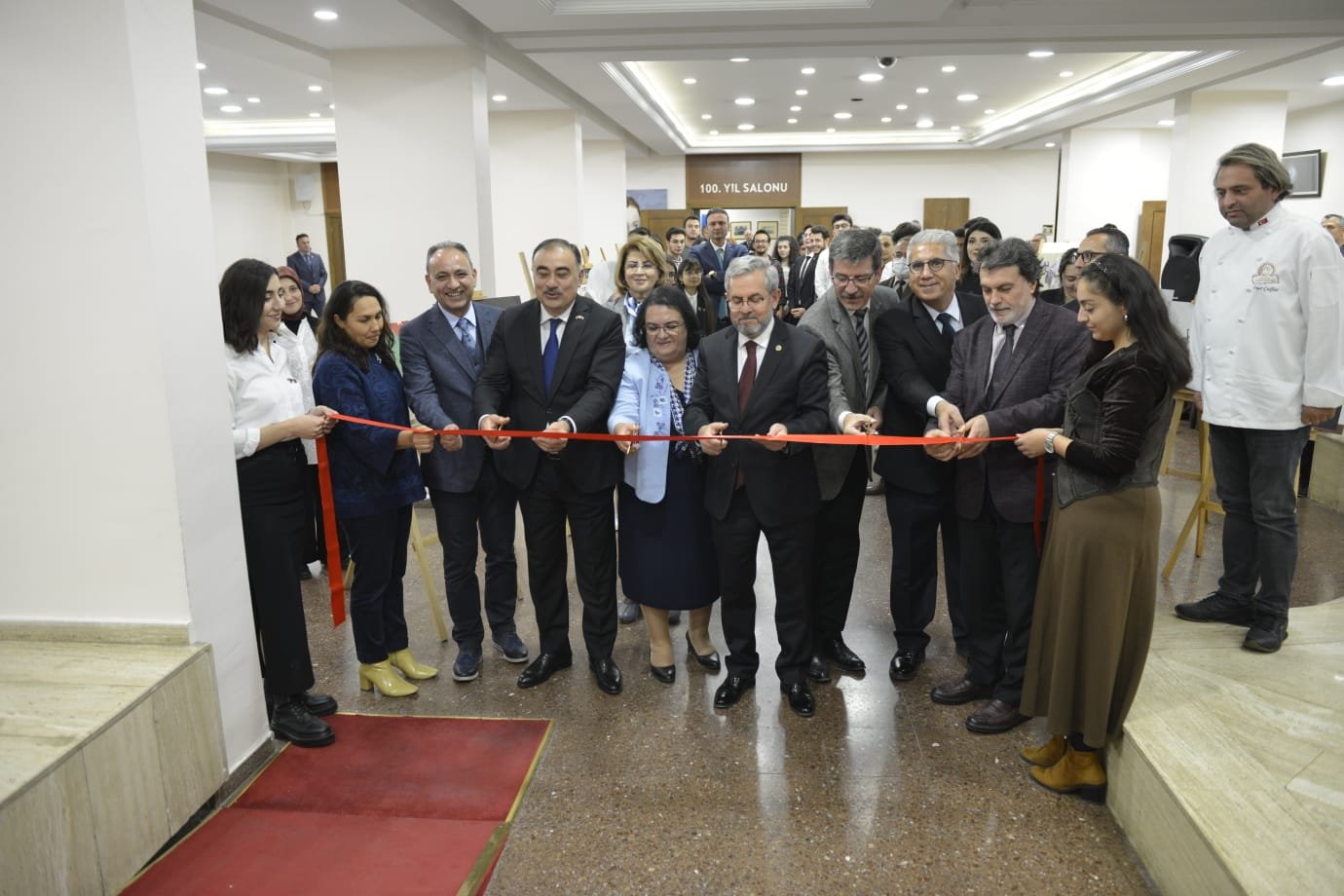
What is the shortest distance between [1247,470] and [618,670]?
2.81 metres

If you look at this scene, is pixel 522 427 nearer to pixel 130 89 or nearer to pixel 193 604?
pixel 193 604

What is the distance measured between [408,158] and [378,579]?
450cm

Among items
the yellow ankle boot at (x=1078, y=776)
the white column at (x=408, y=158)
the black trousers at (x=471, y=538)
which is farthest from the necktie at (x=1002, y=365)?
the white column at (x=408, y=158)

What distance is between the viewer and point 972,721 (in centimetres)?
327

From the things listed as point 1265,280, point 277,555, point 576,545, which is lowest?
point 576,545

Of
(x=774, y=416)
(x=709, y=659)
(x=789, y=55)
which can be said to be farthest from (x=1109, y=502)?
(x=789, y=55)

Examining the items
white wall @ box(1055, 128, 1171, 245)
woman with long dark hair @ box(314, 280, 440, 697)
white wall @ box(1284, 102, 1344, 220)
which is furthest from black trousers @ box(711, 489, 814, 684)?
white wall @ box(1055, 128, 1171, 245)

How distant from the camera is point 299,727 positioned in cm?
324

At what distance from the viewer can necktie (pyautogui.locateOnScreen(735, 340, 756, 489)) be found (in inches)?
130

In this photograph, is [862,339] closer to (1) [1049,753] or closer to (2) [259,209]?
(1) [1049,753]

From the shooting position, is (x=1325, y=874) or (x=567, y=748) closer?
(x=1325, y=874)

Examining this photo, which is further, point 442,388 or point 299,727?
point 442,388

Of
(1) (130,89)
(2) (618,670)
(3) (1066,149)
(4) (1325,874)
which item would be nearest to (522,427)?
(2) (618,670)

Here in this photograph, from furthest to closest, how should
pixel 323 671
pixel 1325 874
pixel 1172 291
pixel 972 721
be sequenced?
pixel 1172 291, pixel 323 671, pixel 972 721, pixel 1325 874
